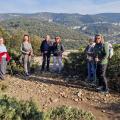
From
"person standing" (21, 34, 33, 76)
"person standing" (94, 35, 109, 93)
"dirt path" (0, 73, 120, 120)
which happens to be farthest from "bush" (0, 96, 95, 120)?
"person standing" (21, 34, 33, 76)

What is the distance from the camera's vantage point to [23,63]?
1273 centimetres

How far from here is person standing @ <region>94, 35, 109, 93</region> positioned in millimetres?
9781

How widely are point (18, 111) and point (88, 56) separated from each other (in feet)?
22.8

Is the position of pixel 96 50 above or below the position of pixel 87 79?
above

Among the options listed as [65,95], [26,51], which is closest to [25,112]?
[65,95]

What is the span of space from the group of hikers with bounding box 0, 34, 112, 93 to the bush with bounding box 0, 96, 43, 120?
14.4 feet

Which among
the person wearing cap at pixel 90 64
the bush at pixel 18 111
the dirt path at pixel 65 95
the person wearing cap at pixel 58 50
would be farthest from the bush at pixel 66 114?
the person wearing cap at pixel 58 50

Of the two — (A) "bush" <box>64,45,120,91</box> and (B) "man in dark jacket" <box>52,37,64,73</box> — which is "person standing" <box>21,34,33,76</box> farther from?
(A) "bush" <box>64,45,120,91</box>

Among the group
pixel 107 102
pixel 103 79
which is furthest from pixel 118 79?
pixel 107 102

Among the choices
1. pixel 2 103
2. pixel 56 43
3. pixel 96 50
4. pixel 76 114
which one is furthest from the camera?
pixel 56 43

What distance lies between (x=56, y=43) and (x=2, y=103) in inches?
322

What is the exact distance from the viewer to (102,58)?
9906 mm

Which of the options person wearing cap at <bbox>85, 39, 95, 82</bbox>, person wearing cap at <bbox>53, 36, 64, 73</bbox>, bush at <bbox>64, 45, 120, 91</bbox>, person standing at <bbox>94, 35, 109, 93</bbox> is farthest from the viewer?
person wearing cap at <bbox>53, 36, 64, 73</bbox>

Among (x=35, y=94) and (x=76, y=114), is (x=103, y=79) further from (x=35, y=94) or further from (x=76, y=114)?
(x=76, y=114)
